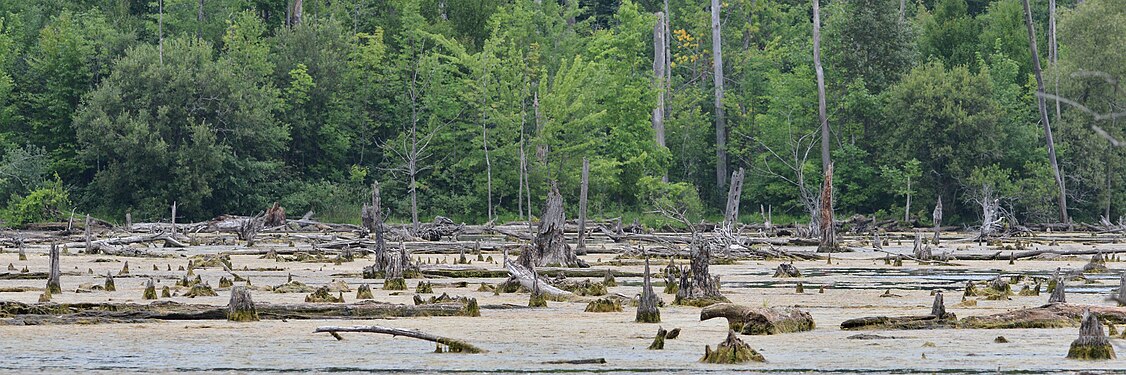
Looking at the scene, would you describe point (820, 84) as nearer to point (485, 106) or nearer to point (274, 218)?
point (485, 106)

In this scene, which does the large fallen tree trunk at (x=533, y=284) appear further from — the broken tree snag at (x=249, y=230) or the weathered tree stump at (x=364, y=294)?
the broken tree snag at (x=249, y=230)

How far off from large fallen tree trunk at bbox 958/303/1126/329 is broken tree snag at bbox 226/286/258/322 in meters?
6.86

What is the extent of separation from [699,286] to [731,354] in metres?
7.25

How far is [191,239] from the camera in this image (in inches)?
1714

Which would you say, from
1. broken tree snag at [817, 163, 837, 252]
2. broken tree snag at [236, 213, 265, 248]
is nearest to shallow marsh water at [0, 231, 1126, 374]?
broken tree snag at [817, 163, 837, 252]

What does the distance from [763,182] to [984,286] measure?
44542 mm

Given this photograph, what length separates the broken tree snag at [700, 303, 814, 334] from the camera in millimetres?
14812

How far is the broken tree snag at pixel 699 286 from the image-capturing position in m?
19.1

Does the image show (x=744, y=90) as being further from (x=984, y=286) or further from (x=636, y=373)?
(x=636, y=373)

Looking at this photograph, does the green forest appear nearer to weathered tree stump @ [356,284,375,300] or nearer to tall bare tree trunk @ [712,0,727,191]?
tall bare tree trunk @ [712,0,727,191]

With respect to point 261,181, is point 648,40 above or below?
above

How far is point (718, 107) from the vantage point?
234ft

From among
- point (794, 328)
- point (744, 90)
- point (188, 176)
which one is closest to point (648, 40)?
point (744, 90)

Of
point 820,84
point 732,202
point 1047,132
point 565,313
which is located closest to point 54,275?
point 565,313
